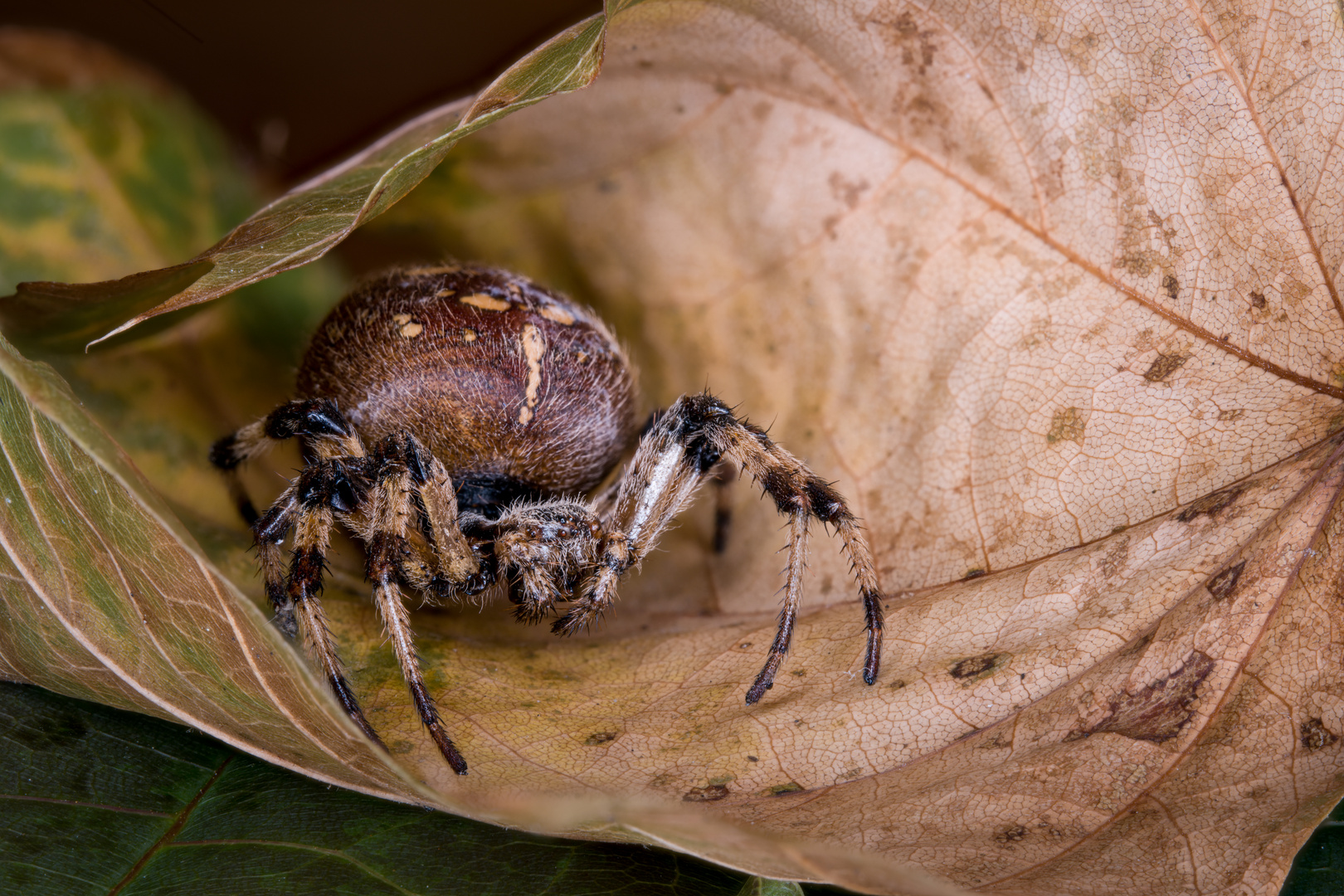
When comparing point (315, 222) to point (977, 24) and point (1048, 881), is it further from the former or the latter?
point (1048, 881)

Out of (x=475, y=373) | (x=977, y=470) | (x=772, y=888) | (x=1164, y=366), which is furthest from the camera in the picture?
(x=475, y=373)

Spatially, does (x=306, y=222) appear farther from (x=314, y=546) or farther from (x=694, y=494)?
(x=694, y=494)

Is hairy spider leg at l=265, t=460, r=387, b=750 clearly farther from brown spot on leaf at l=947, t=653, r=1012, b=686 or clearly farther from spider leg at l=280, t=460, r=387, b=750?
brown spot on leaf at l=947, t=653, r=1012, b=686

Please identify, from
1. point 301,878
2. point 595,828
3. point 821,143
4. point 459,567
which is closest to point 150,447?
point 459,567

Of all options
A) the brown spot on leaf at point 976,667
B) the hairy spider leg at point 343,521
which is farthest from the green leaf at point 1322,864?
the hairy spider leg at point 343,521

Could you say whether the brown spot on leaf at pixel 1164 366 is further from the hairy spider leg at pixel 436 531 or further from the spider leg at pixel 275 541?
the spider leg at pixel 275 541

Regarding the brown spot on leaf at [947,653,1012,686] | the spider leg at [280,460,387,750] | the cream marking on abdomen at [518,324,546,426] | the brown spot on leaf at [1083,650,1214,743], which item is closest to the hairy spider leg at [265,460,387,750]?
the spider leg at [280,460,387,750]

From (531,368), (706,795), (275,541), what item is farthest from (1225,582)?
(275,541)
